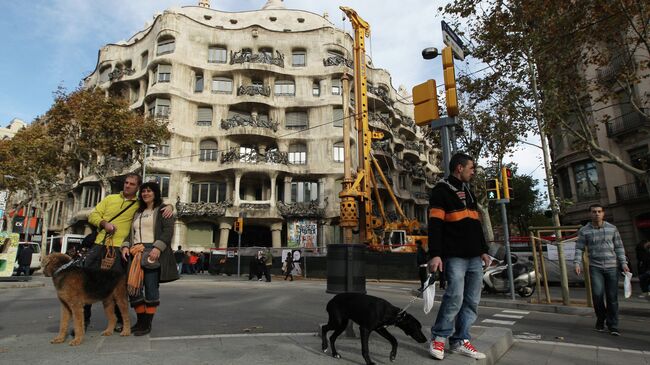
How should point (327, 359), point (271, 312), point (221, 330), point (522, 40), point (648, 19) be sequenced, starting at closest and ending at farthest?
point (327, 359) < point (221, 330) < point (271, 312) < point (648, 19) < point (522, 40)

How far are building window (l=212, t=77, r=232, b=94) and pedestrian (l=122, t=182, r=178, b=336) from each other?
31.5m

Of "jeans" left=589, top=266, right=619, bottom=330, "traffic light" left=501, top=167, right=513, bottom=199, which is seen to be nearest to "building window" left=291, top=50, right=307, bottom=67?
"traffic light" left=501, top=167, right=513, bottom=199

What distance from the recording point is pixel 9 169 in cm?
2509

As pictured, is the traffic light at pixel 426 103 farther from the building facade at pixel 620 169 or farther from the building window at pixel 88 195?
the building window at pixel 88 195

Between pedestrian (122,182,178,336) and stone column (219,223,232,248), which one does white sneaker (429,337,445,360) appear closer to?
pedestrian (122,182,178,336)

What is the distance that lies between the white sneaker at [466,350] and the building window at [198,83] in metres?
34.0

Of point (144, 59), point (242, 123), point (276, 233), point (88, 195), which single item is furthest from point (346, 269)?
point (144, 59)

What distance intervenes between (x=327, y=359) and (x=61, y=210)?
46012 millimetres

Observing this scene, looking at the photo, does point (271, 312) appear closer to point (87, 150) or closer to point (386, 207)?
point (87, 150)

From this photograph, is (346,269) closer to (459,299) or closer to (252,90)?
(459,299)

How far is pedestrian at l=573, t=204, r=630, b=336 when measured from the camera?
254 inches

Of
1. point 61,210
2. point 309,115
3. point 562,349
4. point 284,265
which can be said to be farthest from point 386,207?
point 562,349

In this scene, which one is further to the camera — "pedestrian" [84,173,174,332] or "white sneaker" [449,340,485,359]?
"pedestrian" [84,173,174,332]

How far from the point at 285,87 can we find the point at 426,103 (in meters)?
30.6
